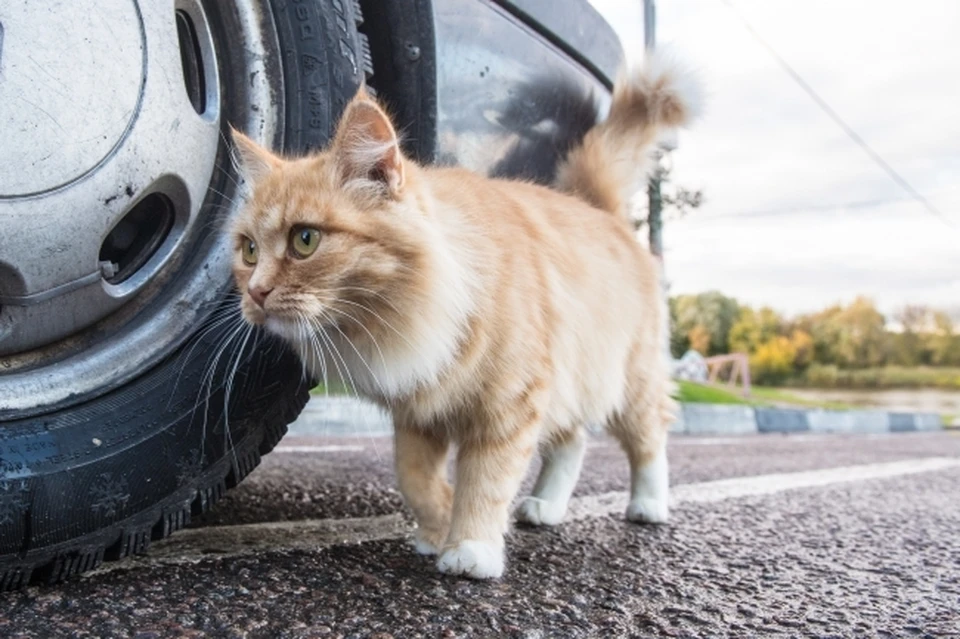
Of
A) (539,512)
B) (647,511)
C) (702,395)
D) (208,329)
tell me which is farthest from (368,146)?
(702,395)

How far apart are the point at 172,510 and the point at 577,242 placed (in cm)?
123

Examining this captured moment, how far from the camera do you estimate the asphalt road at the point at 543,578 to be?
131cm

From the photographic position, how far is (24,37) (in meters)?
1.38

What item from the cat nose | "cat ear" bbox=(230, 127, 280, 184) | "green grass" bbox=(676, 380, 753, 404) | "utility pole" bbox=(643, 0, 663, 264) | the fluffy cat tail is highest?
"utility pole" bbox=(643, 0, 663, 264)

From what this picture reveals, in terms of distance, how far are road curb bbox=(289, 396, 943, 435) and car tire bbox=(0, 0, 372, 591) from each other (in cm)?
291

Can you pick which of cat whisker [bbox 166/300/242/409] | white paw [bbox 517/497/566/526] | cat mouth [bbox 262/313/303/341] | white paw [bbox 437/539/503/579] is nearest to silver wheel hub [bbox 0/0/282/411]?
cat whisker [bbox 166/300/242/409]

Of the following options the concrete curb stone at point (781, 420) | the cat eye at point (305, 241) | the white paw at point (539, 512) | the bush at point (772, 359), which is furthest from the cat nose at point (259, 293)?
the bush at point (772, 359)

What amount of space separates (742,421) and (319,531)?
941 centimetres

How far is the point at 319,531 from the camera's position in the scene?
1.95 m

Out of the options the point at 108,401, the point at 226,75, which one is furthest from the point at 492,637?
the point at 226,75

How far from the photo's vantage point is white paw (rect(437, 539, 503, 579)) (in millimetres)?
1652

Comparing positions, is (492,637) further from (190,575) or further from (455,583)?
(190,575)

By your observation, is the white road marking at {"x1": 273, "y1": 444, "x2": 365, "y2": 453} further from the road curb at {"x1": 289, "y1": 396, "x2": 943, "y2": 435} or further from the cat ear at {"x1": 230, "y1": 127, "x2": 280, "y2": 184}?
the cat ear at {"x1": 230, "y1": 127, "x2": 280, "y2": 184}

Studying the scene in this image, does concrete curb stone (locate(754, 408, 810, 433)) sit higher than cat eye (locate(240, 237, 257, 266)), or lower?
lower
